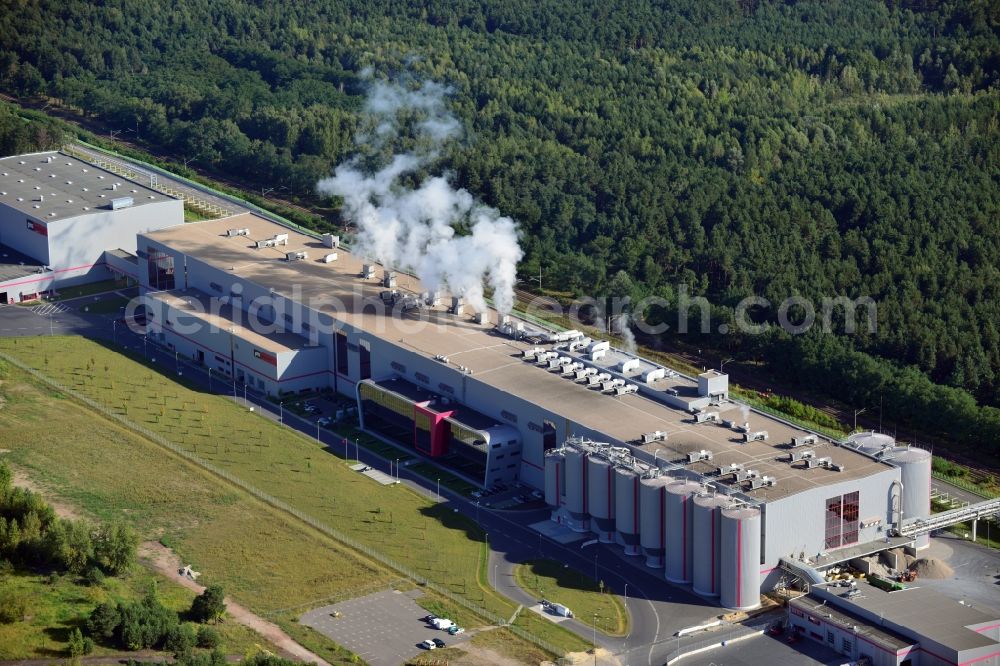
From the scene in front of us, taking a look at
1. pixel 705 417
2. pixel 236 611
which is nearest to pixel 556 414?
pixel 705 417

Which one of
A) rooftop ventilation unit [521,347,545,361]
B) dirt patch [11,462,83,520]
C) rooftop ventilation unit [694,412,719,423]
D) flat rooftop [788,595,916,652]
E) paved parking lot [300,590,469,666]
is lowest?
paved parking lot [300,590,469,666]

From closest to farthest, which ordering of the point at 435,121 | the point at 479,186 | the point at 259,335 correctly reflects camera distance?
the point at 259,335 < the point at 479,186 < the point at 435,121

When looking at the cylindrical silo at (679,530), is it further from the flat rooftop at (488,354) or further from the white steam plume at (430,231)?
the white steam plume at (430,231)

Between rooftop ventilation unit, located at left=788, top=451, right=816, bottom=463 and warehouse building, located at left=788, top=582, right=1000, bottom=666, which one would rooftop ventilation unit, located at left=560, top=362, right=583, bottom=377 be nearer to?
rooftop ventilation unit, located at left=788, top=451, right=816, bottom=463

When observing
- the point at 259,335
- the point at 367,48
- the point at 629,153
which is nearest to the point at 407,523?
the point at 259,335

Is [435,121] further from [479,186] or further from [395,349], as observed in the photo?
[395,349]

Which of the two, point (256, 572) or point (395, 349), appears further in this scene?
point (395, 349)

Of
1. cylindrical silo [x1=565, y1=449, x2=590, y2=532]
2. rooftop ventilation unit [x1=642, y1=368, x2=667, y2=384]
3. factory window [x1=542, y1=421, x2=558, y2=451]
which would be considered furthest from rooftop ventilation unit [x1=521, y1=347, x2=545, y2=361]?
cylindrical silo [x1=565, y1=449, x2=590, y2=532]
